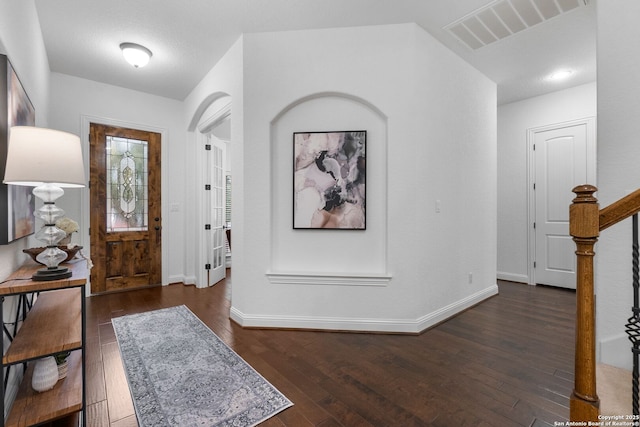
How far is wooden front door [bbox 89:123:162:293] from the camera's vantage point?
4023mm

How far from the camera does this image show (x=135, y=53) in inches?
124

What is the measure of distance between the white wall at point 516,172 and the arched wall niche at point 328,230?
311 centimetres

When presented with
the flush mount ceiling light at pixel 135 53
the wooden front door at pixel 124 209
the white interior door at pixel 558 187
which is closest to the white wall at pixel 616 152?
the white interior door at pixel 558 187

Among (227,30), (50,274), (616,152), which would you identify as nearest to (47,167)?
(50,274)

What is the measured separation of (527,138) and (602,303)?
140 inches

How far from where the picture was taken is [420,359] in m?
2.30

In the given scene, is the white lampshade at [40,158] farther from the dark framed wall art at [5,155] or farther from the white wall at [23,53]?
the white wall at [23,53]

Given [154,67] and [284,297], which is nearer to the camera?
[284,297]

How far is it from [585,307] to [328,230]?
79.9 inches

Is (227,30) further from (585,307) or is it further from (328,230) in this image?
(585,307)

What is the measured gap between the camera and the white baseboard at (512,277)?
15.1 feet

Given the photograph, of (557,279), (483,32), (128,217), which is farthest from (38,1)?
(557,279)

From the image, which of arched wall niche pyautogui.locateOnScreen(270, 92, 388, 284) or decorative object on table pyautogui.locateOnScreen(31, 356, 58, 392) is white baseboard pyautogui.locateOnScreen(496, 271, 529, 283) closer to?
arched wall niche pyautogui.locateOnScreen(270, 92, 388, 284)

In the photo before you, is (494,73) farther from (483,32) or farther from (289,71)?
(289,71)
